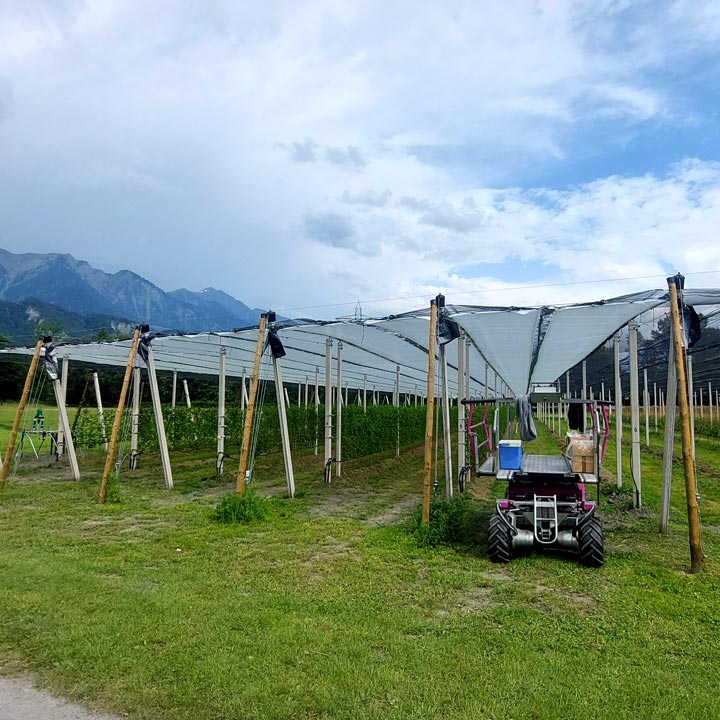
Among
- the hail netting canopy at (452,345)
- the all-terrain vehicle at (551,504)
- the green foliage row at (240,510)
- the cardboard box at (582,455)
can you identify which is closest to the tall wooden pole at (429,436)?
the all-terrain vehicle at (551,504)

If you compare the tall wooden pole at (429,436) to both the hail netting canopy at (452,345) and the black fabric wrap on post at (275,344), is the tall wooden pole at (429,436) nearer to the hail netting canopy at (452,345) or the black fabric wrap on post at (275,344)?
the hail netting canopy at (452,345)

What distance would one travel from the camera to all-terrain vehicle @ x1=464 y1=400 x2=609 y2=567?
5.91m

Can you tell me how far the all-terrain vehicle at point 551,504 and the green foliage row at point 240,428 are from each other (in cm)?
840

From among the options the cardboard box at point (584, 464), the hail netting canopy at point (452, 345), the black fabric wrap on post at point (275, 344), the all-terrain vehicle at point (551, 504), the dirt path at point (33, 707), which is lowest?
the dirt path at point (33, 707)

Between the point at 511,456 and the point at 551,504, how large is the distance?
86 cm

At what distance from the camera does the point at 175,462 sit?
15.6 meters

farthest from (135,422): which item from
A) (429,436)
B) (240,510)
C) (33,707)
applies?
(33,707)

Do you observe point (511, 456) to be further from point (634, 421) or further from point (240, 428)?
point (240, 428)

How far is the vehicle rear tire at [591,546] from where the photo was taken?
18.8 ft

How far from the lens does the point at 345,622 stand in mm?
4211

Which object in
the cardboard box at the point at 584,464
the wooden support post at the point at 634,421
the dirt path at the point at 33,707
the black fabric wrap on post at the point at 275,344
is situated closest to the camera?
the dirt path at the point at 33,707

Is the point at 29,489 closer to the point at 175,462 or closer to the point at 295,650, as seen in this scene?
the point at 175,462

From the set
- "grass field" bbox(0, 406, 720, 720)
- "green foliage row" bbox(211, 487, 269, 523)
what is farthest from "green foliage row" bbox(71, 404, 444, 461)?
"grass field" bbox(0, 406, 720, 720)

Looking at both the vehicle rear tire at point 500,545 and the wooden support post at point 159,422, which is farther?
the wooden support post at point 159,422
